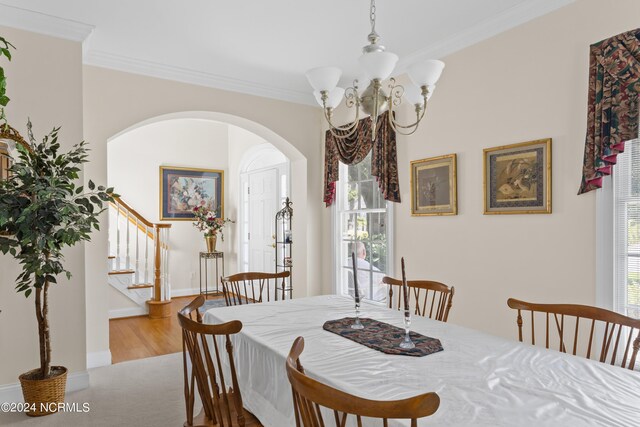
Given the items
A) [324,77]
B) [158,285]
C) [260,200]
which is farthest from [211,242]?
A: [324,77]

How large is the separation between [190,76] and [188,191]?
3.33 metres

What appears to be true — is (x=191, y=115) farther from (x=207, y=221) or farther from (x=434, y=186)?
(x=207, y=221)

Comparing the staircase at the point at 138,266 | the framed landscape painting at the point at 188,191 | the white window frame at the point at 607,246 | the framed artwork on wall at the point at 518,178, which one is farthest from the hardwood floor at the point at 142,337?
the white window frame at the point at 607,246

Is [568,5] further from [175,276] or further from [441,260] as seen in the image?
[175,276]

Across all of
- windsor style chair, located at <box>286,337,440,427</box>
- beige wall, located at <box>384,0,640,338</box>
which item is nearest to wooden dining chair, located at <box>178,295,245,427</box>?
windsor style chair, located at <box>286,337,440,427</box>

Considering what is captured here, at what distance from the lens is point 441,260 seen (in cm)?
361

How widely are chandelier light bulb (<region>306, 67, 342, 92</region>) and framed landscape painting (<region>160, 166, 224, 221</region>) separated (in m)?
5.50

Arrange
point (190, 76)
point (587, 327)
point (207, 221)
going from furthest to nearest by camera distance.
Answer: point (207, 221), point (190, 76), point (587, 327)

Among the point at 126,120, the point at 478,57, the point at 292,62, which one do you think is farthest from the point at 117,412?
the point at 478,57

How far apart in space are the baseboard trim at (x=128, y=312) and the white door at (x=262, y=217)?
1.83 meters

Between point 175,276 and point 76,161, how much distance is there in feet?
15.1

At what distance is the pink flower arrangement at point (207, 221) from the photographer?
7.01 m

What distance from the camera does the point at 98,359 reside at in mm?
3748

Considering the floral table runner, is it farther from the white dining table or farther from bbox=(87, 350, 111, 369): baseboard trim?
bbox=(87, 350, 111, 369): baseboard trim
